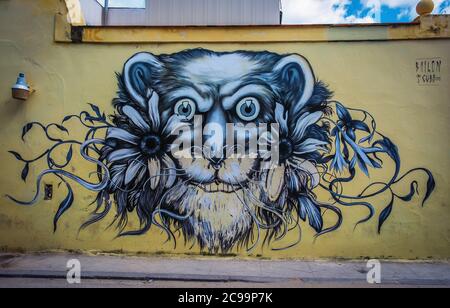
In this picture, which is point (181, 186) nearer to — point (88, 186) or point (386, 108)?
point (88, 186)

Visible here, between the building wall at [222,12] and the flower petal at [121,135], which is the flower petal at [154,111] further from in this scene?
the building wall at [222,12]

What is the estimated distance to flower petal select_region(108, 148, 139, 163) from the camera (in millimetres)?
6301

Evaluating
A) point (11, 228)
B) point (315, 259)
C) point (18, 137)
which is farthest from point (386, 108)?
point (11, 228)

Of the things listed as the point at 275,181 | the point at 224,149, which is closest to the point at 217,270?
the point at 275,181

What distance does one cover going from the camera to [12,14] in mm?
6539

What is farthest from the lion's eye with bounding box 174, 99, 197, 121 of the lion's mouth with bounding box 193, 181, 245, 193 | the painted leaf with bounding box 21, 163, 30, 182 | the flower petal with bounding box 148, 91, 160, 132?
the painted leaf with bounding box 21, 163, 30, 182

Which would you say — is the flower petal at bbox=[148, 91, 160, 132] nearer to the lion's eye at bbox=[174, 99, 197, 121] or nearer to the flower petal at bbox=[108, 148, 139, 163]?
the lion's eye at bbox=[174, 99, 197, 121]

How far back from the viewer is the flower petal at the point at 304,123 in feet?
20.4

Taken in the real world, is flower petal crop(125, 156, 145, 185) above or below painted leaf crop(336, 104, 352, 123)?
below

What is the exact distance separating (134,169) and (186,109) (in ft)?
5.02

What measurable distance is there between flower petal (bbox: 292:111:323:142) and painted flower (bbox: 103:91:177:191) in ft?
7.82

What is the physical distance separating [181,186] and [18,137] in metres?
3.33

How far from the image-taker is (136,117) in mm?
6348

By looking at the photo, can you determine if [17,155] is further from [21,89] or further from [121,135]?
[121,135]
